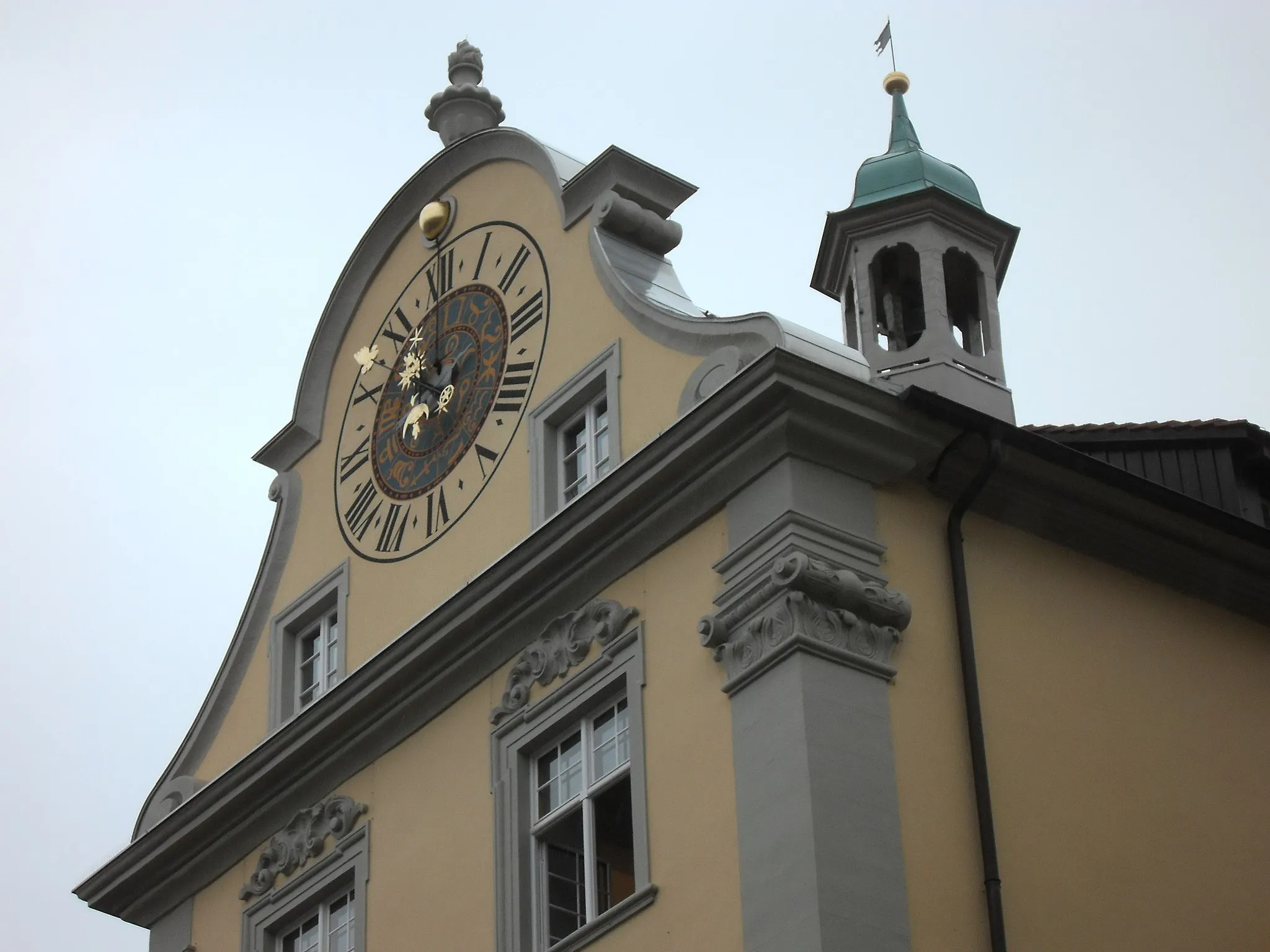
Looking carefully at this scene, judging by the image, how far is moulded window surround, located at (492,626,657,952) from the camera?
57.6ft

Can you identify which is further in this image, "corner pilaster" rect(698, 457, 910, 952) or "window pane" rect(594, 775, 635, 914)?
"window pane" rect(594, 775, 635, 914)

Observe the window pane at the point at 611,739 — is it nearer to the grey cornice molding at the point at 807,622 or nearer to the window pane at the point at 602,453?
the grey cornice molding at the point at 807,622

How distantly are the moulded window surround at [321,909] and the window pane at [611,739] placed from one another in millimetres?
2708

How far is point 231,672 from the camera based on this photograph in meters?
23.0

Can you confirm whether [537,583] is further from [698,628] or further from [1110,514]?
[1110,514]

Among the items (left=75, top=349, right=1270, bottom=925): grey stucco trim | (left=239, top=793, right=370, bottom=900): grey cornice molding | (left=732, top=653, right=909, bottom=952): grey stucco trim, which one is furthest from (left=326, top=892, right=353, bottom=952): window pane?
(left=732, top=653, right=909, bottom=952): grey stucco trim

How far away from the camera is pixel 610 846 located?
1778 centimetres

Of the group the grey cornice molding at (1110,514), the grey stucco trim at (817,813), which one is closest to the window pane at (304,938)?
the grey stucco trim at (817,813)

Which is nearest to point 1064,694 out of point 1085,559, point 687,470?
point 1085,559

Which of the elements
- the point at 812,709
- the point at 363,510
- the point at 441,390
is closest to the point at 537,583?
the point at 441,390

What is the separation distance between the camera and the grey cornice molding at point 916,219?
71.8 feet

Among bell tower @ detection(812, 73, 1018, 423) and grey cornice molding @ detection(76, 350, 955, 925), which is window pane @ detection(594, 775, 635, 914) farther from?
bell tower @ detection(812, 73, 1018, 423)

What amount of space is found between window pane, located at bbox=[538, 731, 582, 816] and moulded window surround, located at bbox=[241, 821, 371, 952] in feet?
6.68

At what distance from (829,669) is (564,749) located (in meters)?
2.75
